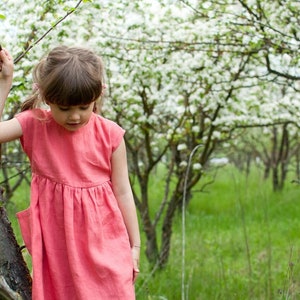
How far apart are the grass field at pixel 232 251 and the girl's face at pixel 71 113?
0.91m

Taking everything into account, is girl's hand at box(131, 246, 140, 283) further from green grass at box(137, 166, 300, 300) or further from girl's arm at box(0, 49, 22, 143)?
green grass at box(137, 166, 300, 300)

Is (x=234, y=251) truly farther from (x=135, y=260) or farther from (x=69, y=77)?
(x=69, y=77)

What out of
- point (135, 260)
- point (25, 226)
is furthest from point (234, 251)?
point (25, 226)

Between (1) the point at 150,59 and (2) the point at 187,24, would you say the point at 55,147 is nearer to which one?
(1) the point at 150,59

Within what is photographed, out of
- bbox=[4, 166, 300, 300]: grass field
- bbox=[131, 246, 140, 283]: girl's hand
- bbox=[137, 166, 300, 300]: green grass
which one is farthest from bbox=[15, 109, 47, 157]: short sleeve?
bbox=[137, 166, 300, 300]: green grass

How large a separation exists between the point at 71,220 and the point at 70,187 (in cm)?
11

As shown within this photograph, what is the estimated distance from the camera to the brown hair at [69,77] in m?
2.09

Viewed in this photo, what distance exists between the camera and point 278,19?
16.1 ft

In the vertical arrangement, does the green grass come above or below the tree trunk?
below

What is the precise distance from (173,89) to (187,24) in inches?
23.8

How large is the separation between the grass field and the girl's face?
0.91 m

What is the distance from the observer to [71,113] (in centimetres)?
213

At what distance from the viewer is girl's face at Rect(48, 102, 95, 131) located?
6.97 ft

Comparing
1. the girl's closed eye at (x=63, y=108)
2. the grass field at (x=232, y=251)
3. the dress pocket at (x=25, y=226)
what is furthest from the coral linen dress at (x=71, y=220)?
the grass field at (x=232, y=251)
